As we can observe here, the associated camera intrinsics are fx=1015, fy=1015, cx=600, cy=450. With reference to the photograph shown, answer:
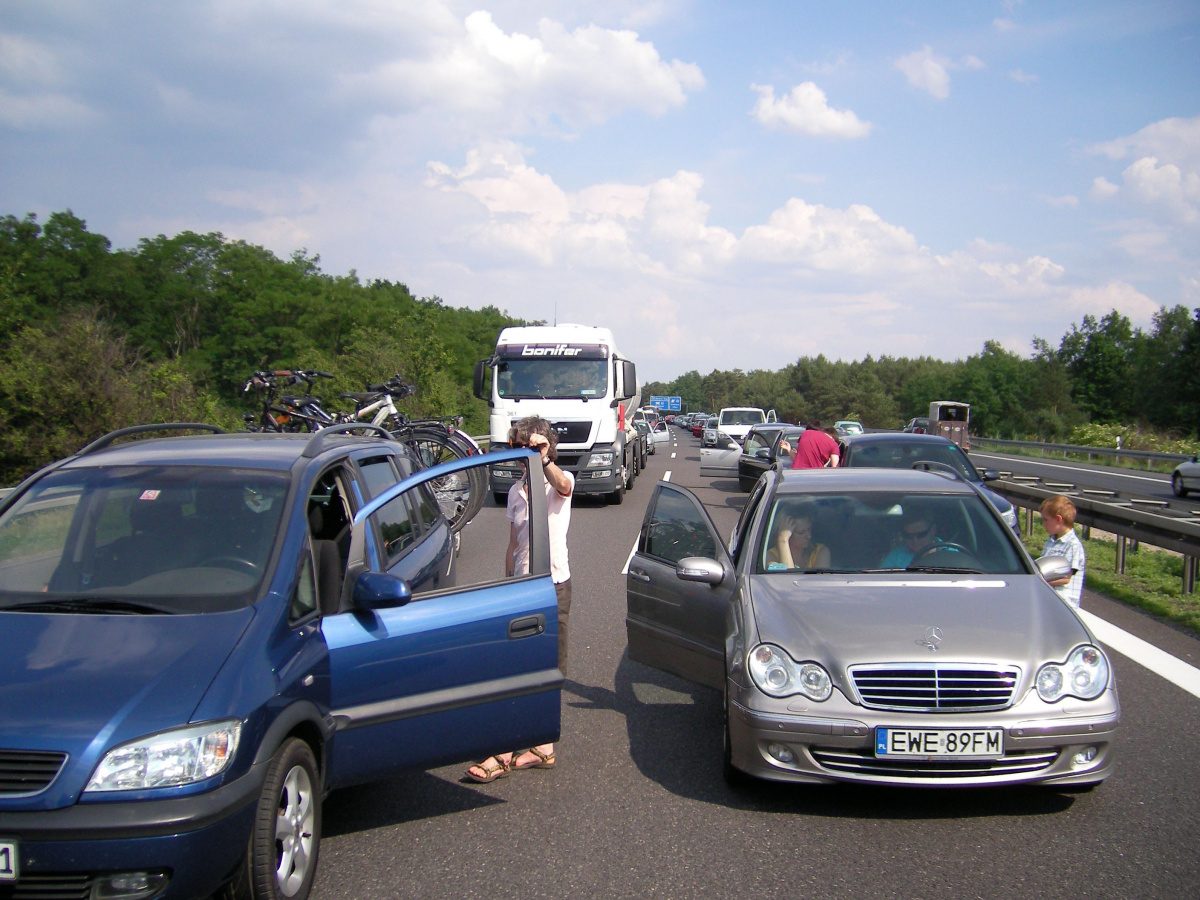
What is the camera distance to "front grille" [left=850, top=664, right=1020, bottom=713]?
4277 millimetres

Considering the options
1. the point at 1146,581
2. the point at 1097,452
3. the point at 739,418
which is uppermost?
the point at 739,418

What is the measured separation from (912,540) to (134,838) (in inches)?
160

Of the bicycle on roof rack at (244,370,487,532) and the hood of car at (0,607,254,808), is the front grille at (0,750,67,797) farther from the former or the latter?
the bicycle on roof rack at (244,370,487,532)

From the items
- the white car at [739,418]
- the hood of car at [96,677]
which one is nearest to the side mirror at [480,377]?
the hood of car at [96,677]

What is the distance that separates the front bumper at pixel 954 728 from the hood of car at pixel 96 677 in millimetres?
2306

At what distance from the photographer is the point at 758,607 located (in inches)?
192

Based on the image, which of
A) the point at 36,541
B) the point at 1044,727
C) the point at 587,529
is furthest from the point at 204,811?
the point at 587,529

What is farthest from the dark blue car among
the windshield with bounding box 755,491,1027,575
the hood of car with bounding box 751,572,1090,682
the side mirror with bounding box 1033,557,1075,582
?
the side mirror with bounding box 1033,557,1075,582

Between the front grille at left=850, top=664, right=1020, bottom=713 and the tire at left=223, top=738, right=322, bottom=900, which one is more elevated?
the front grille at left=850, top=664, right=1020, bottom=713

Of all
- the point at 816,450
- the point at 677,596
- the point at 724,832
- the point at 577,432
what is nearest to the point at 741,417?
the point at 577,432

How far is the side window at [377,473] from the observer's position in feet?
17.5

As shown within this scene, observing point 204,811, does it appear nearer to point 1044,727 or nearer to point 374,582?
point 374,582

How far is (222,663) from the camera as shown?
10.9 ft

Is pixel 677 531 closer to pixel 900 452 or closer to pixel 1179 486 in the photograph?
pixel 900 452
